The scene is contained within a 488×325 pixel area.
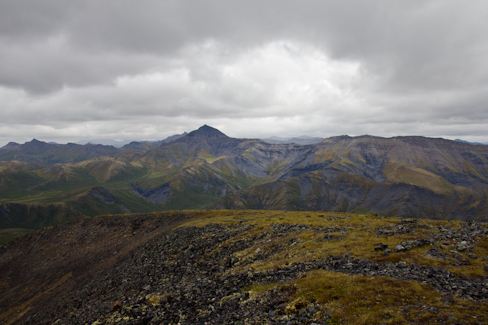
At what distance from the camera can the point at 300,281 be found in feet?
70.6

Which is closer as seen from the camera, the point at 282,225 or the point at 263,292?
the point at 263,292

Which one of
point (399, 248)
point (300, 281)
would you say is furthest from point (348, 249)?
point (300, 281)

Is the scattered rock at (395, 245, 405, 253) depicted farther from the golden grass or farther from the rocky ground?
the golden grass

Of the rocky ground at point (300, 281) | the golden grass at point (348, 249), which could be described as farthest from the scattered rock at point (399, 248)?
the golden grass at point (348, 249)

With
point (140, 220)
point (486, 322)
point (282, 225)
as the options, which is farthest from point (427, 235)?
point (140, 220)

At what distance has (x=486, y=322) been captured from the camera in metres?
12.7

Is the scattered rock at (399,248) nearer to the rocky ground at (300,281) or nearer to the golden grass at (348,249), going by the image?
the rocky ground at (300,281)

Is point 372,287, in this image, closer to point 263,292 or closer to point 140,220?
point 263,292

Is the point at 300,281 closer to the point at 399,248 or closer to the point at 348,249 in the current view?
the point at 348,249

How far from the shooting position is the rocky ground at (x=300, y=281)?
1606 cm

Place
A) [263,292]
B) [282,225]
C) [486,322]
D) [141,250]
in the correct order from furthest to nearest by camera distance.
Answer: [141,250], [282,225], [263,292], [486,322]

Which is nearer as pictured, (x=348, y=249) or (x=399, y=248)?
(x=399, y=248)

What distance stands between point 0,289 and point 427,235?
109 metres

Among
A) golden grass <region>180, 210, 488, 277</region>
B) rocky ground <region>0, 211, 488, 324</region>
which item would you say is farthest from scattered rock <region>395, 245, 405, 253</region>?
golden grass <region>180, 210, 488, 277</region>
